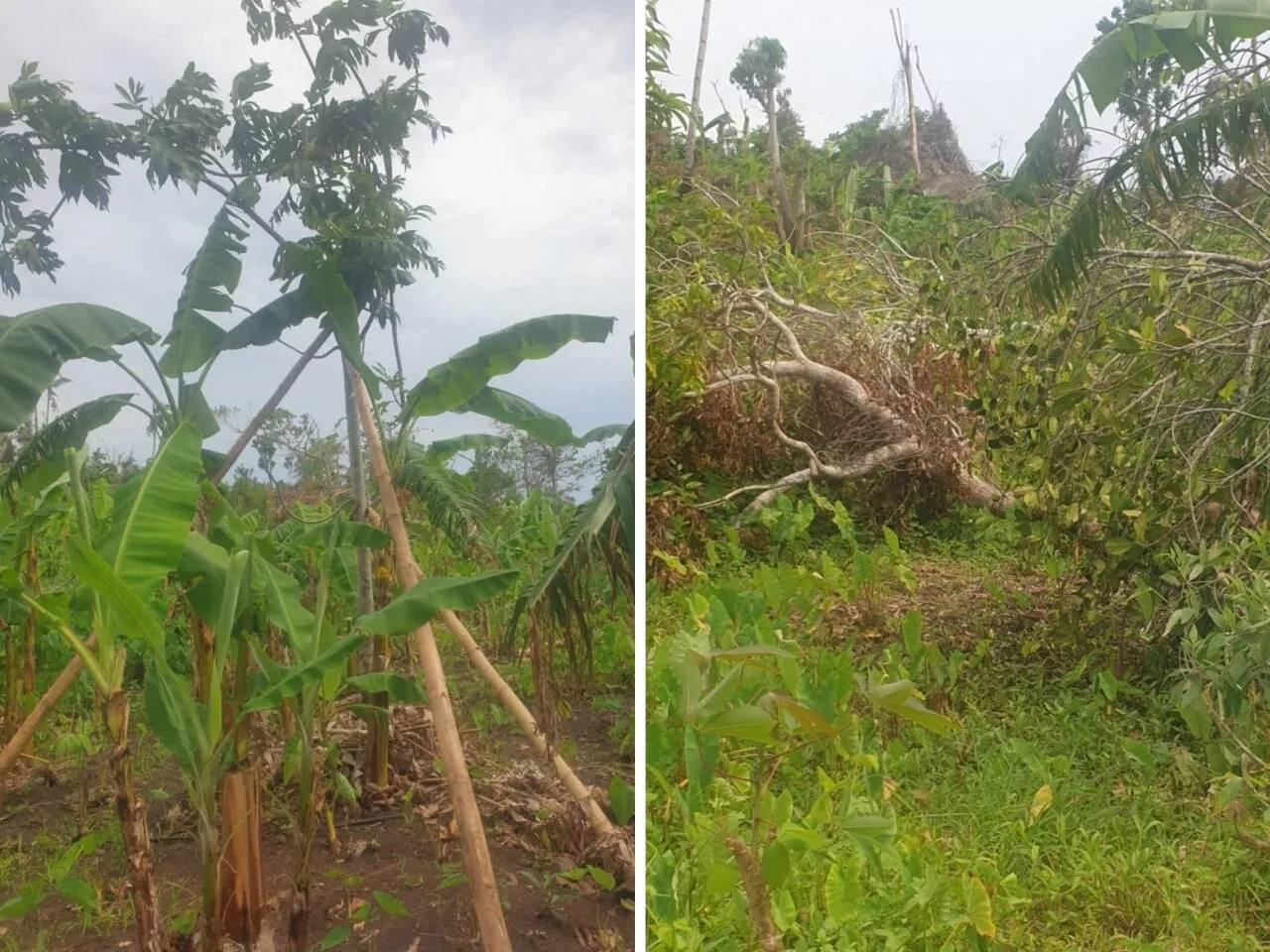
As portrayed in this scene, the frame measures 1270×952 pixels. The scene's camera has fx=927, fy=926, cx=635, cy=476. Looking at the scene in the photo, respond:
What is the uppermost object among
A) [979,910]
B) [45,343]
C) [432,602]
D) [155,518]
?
[45,343]

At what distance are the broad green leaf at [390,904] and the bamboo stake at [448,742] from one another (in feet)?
0.31

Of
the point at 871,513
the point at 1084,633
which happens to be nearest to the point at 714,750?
the point at 871,513

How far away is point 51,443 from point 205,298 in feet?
0.85

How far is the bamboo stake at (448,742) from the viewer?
1.24 metres

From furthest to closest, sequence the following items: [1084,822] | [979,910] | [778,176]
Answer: [778,176] < [1084,822] < [979,910]

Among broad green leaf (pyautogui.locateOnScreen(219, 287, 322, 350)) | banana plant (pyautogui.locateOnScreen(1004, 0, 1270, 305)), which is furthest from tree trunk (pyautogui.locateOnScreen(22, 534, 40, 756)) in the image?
banana plant (pyautogui.locateOnScreen(1004, 0, 1270, 305))

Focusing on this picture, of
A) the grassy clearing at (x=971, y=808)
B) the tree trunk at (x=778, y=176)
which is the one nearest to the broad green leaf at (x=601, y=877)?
the grassy clearing at (x=971, y=808)

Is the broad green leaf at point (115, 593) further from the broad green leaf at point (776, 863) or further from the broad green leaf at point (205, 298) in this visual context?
the broad green leaf at point (776, 863)

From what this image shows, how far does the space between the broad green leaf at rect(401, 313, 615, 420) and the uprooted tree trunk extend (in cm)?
58

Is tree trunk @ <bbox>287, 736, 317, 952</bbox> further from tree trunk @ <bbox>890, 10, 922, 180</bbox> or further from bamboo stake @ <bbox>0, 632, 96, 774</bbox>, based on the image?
tree trunk @ <bbox>890, 10, 922, 180</bbox>

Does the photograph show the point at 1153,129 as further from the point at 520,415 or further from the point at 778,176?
the point at 520,415

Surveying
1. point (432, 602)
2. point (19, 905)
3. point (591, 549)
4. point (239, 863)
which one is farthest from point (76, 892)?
point (591, 549)

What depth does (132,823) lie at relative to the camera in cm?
107

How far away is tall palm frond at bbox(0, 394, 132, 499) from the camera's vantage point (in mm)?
1139
